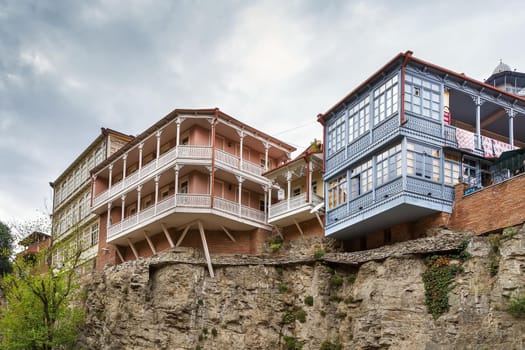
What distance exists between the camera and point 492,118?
39.2 meters

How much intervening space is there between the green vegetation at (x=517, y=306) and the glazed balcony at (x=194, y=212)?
18.5m

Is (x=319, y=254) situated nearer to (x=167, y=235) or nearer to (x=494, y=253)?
(x=167, y=235)

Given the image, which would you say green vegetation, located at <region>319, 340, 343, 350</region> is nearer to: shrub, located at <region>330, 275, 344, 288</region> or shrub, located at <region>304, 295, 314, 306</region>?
shrub, located at <region>304, 295, 314, 306</region>

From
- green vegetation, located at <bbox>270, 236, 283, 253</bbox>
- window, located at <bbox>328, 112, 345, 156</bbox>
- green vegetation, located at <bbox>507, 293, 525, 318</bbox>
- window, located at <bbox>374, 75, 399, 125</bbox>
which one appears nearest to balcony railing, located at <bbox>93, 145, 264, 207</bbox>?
green vegetation, located at <bbox>270, 236, 283, 253</bbox>

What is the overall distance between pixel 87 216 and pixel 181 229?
14.1 metres

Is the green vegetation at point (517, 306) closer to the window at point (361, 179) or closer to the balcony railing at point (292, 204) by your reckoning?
the window at point (361, 179)

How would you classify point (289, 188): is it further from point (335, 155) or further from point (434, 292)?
point (434, 292)

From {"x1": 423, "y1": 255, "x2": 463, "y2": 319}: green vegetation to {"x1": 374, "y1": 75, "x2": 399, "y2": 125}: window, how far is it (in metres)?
7.92

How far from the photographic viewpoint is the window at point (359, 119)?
3730 centimetres

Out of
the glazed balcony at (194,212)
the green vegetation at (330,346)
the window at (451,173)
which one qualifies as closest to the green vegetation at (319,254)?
the green vegetation at (330,346)

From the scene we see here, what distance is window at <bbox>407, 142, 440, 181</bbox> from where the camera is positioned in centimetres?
3366

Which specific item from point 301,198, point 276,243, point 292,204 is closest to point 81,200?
point 276,243

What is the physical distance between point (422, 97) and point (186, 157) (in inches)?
581

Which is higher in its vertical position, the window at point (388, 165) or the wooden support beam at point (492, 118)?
the wooden support beam at point (492, 118)
